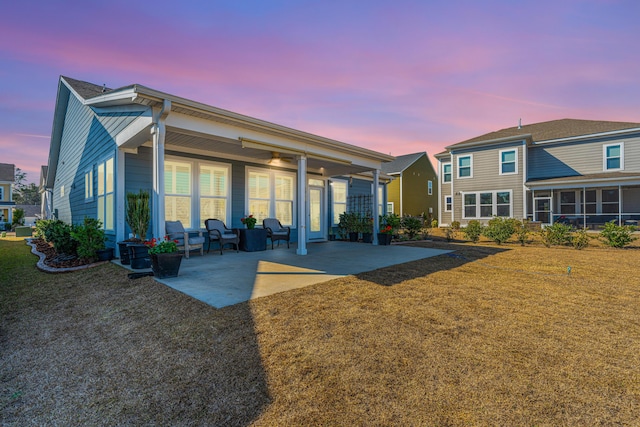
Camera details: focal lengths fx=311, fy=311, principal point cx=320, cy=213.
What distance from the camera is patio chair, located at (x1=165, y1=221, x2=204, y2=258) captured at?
6.66 metres

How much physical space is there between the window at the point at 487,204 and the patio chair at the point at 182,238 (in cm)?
1461

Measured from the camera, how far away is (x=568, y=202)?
53.4 feet

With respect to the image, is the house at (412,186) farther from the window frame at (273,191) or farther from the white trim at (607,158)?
the window frame at (273,191)

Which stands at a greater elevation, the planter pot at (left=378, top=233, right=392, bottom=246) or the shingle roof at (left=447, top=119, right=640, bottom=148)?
the shingle roof at (left=447, top=119, right=640, bottom=148)

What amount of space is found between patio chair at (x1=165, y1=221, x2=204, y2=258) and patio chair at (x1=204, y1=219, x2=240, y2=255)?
0.60 m

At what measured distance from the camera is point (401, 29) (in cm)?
760

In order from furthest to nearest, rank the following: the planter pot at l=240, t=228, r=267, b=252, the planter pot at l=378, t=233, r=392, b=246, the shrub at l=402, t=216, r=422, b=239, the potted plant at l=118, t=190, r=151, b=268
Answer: the shrub at l=402, t=216, r=422, b=239
the planter pot at l=378, t=233, r=392, b=246
the planter pot at l=240, t=228, r=267, b=252
the potted plant at l=118, t=190, r=151, b=268

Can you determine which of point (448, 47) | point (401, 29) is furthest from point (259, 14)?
point (448, 47)

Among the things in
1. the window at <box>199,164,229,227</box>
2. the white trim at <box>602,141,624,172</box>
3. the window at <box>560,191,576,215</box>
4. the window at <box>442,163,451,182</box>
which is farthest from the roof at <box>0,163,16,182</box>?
the white trim at <box>602,141,624,172</box>

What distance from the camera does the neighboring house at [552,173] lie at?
14.2 m

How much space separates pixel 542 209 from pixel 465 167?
14.2 ft

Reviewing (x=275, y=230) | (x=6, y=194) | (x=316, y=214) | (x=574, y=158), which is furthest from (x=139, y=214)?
(x=6, y=194)

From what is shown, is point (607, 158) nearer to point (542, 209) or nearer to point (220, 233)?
point (542, 209)

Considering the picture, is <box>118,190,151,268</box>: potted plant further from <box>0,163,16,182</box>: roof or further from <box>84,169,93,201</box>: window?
<box>0,163,16,182</box>: roof
